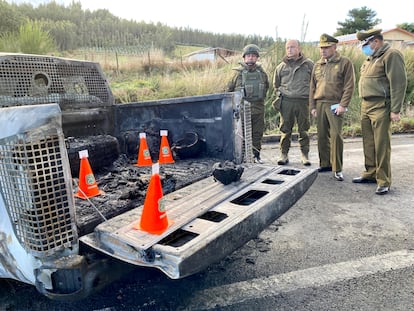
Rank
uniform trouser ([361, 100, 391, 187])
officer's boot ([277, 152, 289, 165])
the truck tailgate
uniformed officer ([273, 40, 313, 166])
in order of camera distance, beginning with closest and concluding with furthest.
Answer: the truck tailgate → uniform trouser ([361, 100, 391, 187]) → uniformed officer ([273, 40, 313, 166]) → officer's boot ([277, 152, 289, 165])

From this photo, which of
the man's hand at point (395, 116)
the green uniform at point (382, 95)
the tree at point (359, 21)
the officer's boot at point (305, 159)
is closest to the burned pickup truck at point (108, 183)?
the man's hand at point (395, 116)

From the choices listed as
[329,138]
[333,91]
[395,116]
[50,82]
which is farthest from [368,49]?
[50,82]

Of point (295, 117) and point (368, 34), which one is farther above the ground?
point (368, 34)

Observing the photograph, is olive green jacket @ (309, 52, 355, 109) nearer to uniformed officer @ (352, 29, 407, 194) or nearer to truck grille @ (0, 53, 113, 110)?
uniformed officer @ (352, 29, 407, 194)

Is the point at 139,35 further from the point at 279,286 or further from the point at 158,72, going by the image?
the point at 279,286

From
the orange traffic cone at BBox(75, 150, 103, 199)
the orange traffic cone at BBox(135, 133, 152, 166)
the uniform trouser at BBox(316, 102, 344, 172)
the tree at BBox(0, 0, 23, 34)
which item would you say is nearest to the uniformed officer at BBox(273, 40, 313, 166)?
the uniform trouser at BBox(316, 102, 344, 172)

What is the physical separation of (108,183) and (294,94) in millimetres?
3871

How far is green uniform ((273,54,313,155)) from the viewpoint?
5.65m

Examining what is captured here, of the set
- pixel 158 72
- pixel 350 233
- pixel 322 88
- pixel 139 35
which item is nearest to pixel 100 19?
pixel 139 35

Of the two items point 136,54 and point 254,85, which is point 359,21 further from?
point 254,85

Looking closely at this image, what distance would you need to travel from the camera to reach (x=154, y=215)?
196 centimetres

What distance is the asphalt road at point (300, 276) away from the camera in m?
2.32

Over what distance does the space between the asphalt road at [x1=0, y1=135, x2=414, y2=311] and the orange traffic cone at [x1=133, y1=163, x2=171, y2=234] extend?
684mm

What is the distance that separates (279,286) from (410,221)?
78.6 inches
